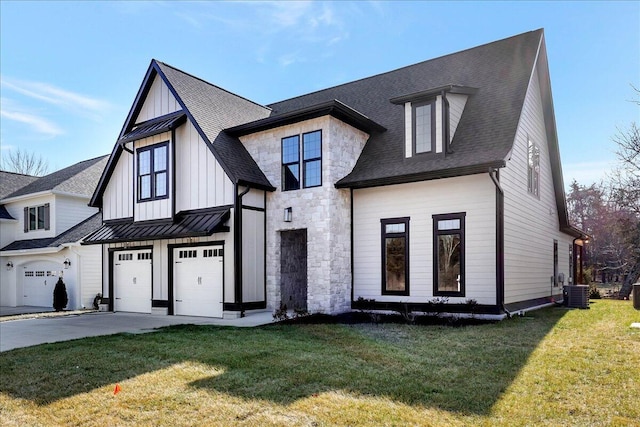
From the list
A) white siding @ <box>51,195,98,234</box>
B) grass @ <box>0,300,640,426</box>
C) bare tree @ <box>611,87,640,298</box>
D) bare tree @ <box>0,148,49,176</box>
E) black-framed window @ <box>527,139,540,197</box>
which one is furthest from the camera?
bare tree @ <box>0,148,49,176</box>

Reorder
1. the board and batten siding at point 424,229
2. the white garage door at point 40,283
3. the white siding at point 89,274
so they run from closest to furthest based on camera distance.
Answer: the board and batten siding at point 424,229 < the white siding at point 89,274 < the white garage door at point 40,283

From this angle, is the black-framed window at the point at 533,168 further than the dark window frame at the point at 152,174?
No

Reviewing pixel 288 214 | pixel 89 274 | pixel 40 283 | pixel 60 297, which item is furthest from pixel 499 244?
pixel 40 283

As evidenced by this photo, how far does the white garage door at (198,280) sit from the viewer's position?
510 inches

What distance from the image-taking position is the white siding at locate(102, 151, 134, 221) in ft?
52.3

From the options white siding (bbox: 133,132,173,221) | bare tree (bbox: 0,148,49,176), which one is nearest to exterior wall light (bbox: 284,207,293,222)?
white siding (bbox: 133,132,173,221)

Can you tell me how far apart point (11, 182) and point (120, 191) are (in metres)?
13.7

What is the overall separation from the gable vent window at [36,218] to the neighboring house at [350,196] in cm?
811

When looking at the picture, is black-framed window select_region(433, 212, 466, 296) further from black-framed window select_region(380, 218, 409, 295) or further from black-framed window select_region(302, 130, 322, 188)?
black-framed window select_region(302, 130, 322, 188)

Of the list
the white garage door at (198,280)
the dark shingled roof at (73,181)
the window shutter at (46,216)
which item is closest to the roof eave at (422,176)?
the white garage door at (198,280)

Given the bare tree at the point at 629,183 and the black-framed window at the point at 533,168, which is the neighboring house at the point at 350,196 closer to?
the black-framed window at the point at 533,168

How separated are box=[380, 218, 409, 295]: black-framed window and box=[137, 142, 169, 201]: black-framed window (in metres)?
7.13

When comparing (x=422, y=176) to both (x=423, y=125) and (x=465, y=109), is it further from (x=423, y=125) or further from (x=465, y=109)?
(x=465, y=109)

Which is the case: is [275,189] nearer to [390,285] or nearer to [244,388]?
[390,285]
